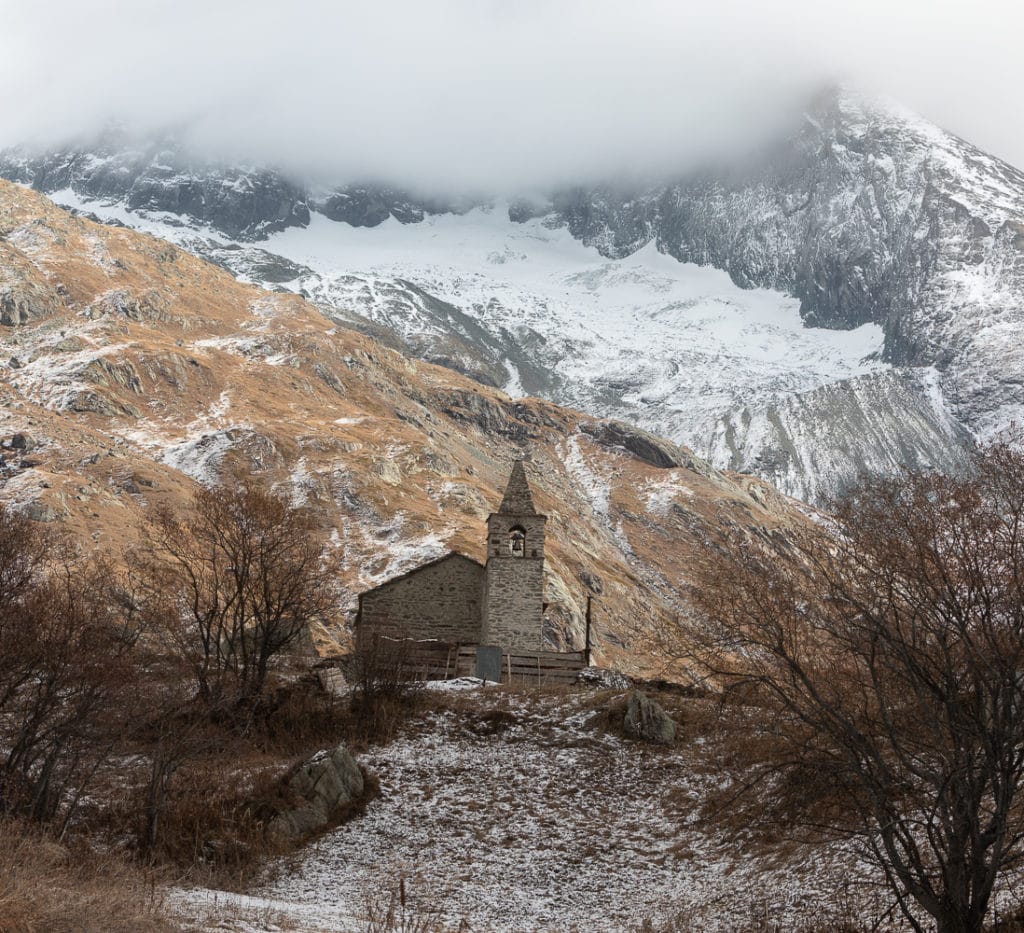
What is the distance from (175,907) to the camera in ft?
49.1

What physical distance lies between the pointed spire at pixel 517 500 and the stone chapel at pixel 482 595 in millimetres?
45

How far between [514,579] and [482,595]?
87.0 inches

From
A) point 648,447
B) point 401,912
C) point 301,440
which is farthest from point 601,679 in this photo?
point 648,447

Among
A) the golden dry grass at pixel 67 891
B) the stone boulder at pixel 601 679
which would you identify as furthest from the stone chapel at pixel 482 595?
the golden dry grass at pixel 67 891

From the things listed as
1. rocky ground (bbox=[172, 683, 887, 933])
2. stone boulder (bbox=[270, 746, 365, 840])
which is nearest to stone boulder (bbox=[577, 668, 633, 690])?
rocky ground (bbox=[172, 683, 887, 933])

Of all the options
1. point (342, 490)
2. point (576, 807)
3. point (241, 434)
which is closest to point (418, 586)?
point (576, 807)

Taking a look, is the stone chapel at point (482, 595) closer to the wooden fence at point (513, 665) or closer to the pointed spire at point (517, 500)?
the pointed spire at point (517, 500)

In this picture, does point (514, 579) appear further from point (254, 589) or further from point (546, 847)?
point (546, 847)

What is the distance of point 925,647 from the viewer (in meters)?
14.1

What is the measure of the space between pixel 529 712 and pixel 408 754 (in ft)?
13.8

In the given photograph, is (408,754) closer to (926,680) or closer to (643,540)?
(926,680)

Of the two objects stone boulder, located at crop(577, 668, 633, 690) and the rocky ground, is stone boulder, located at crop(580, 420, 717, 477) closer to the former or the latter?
stone boulder, located at crop(577, 668, 633, 690)

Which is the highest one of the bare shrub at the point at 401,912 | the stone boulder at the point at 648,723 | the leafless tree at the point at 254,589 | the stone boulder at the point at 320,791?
the leafless tree at the point at 254,589

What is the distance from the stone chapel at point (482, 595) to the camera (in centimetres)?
4206
